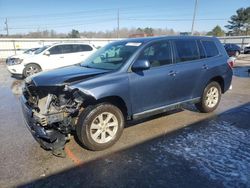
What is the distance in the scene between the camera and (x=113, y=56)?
16.6ft

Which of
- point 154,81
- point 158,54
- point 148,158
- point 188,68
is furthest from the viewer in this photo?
point 188,68

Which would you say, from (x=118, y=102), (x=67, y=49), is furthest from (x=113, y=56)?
(x=67, y=49)

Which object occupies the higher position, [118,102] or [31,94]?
[31,94]

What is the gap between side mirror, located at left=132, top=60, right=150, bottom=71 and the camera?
14.5ft

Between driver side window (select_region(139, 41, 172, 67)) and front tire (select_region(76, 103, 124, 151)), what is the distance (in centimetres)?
118

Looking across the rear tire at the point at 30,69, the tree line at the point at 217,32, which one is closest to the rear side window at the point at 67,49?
the rear tire at the point at 30,69

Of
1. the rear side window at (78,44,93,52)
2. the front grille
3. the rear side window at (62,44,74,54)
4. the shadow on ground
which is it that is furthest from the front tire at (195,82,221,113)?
the rear side window at (78,44,93,52)

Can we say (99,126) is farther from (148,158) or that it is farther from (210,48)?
(210,48)

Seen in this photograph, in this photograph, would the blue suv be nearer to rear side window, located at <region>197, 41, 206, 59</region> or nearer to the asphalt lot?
rear side window, located at <region>197, 41, 206, 59</region>

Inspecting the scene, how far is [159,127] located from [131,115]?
93cm

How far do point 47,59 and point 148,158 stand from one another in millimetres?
10360

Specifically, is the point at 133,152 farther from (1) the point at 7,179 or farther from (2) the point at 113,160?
(1) the point at 7,179

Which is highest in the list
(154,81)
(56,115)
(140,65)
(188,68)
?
(140,65)

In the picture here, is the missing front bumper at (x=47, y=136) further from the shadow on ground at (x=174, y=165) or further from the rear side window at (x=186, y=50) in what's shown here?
the rear side window at (x=186, y=50)
